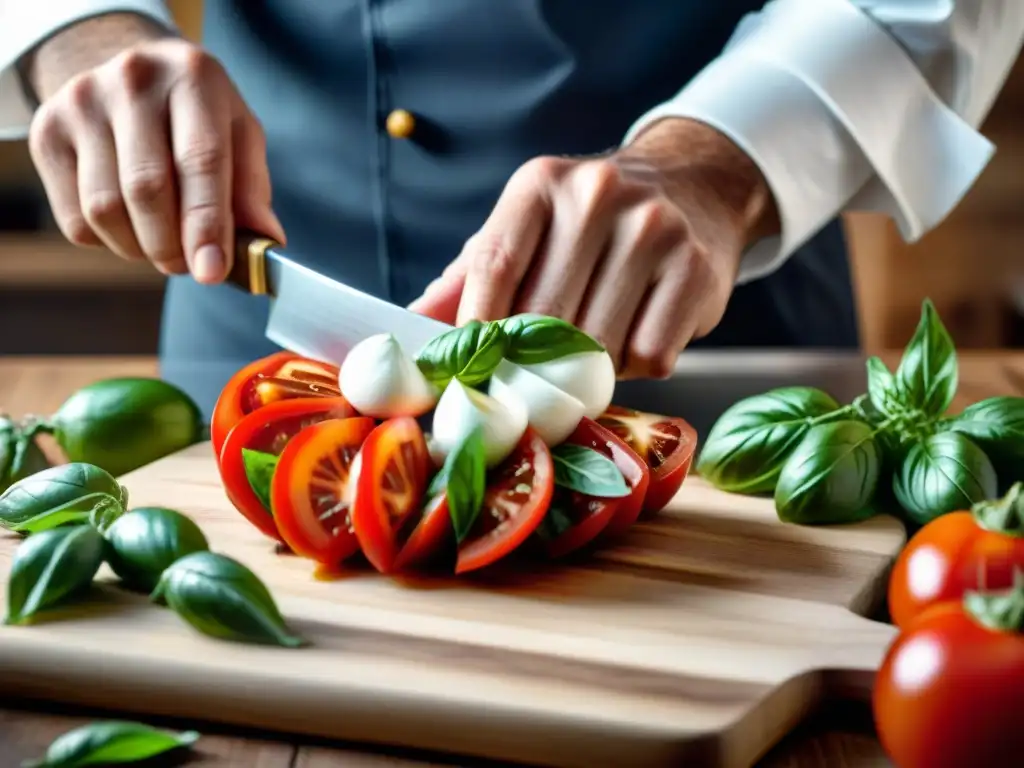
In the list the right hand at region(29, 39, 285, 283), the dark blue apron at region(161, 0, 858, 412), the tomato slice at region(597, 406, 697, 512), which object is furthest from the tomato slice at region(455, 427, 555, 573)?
the dark blue apron at region(161, 0, 858, 412)

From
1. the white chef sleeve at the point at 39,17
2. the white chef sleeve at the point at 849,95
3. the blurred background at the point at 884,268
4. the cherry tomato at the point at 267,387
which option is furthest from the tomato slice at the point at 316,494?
the blurred background at the point at 884,268

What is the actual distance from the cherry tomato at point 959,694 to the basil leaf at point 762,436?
1.50 ft

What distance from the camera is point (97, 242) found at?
1.38 metres

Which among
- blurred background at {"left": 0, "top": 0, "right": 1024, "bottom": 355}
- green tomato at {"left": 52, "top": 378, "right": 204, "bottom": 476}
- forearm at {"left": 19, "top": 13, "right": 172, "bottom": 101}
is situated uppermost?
forearm at {"left": 19, "top": 13, "right": 172, "bottom": 101}

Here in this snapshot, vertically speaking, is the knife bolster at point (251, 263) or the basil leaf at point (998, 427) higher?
the knife bolster at point (251, 263)

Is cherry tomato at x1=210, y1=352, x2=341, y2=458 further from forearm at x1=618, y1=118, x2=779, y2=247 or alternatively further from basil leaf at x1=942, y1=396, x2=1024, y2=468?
basil leaf at x1=942, y1=396, x2=1024, y2=468

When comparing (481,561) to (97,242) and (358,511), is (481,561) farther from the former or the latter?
(97,242)

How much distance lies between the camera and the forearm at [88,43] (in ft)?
4.58

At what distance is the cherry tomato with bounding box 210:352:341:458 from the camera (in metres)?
1.00

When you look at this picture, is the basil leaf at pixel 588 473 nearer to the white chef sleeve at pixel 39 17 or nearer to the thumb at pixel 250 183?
the thumb at pixel 250 183

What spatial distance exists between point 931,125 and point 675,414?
1.46 ft

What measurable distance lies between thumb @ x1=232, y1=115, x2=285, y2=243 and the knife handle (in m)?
0.01

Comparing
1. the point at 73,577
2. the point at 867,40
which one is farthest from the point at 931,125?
the point at 73,577

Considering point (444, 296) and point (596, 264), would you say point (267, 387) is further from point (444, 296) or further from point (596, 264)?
point (596, 264)
